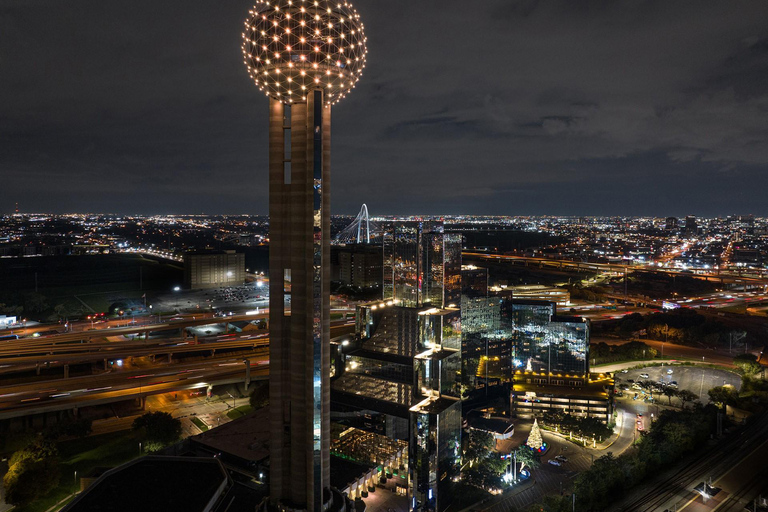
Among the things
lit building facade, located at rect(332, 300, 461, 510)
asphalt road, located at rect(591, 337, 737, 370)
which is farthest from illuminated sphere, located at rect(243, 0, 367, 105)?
asphalt road, located at rect(591, 337, 737, 370)

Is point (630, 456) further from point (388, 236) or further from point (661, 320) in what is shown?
point (661, 320)

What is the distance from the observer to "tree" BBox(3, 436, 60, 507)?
3234cm

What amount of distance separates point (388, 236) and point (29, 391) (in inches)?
1699

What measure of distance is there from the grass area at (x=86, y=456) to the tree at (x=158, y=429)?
1561mm

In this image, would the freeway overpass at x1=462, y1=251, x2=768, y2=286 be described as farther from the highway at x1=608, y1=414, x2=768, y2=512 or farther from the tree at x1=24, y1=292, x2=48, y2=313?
the tree at x1=24, y1=292, x2=48, y2=313

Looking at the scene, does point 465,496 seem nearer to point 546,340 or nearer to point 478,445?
point 478,445

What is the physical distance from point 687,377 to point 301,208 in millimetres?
66471

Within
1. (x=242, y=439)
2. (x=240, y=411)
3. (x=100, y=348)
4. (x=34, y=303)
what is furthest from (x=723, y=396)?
(x=34, y=303)

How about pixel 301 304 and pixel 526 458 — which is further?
pixel 526 458

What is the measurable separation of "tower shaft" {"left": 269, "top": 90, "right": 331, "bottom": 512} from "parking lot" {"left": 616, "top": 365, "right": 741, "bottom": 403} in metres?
49.3

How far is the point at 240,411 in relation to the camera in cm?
5116

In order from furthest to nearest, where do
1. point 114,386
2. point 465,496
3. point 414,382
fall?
point 114,386 < point 414,382 < point 465,496

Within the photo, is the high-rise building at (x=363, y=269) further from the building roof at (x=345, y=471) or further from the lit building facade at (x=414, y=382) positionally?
the building roof at (x=345, y=471)

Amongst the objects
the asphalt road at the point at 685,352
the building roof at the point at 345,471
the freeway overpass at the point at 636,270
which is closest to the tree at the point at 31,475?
the building roof at the point at 345,471
